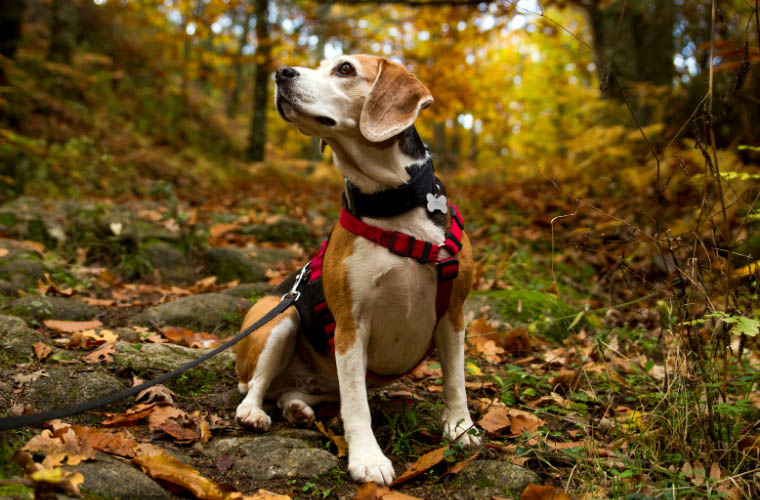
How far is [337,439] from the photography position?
3.05 meters

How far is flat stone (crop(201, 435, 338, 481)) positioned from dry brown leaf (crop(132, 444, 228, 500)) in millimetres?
268

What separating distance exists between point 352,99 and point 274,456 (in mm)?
1847

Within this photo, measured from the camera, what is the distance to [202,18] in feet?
52.3

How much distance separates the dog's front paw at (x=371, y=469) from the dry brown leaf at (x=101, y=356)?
1.73m

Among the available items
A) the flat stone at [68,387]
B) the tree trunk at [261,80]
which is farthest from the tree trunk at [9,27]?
the flat stone at [68,387]

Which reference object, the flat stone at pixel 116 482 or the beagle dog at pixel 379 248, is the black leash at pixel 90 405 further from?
the beagle dog at pixel 379 248

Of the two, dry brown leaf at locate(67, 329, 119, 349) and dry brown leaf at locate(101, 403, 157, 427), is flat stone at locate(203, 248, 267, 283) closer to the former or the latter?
dry brown leaf at locate(67, 329, 119, 349)

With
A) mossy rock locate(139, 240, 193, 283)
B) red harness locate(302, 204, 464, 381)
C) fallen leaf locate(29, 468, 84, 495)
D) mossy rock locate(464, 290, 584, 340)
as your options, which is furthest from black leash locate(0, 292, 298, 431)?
mossy rock locate(139, 240, 193, 283)

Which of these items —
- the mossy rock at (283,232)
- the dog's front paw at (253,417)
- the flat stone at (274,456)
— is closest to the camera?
the flat stone at (274,456)

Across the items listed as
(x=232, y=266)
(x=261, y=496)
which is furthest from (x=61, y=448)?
(x=232, y=266)

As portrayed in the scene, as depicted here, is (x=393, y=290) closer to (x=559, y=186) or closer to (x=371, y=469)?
(x=371, y=469)

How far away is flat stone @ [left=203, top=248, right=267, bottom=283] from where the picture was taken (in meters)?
6.25

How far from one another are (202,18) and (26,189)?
8.82 metres

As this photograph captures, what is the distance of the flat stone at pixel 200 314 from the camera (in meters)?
4.59
